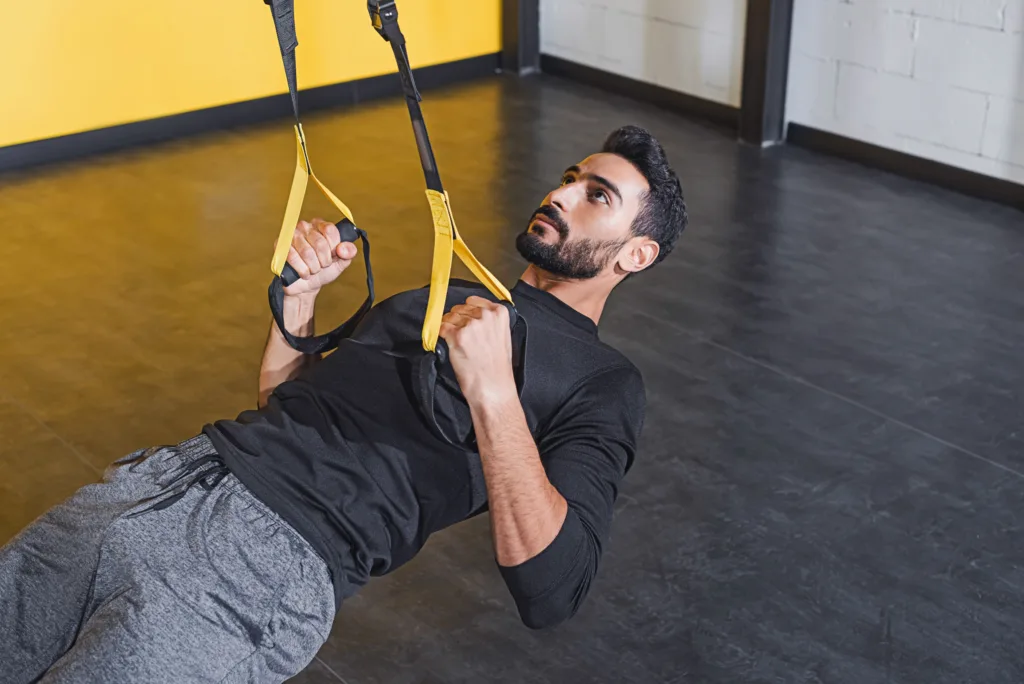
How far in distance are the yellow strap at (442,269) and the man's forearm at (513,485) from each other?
0.41 feet

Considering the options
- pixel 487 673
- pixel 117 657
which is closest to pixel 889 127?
pixel 487 673

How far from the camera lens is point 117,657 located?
1602mm

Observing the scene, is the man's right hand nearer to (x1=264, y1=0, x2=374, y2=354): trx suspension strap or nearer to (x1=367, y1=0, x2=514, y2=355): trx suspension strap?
(x1=264, y1=0, x2=374, y2=354): trx suspension strap

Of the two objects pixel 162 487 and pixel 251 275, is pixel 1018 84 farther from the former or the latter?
pixel 162 487

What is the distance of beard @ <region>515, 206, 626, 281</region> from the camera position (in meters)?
2.09

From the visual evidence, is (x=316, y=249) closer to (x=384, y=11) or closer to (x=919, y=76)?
(x=384, y=11)

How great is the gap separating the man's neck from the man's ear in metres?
0.04

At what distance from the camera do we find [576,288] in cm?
213

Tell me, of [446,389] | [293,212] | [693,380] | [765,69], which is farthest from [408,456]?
[765,69]

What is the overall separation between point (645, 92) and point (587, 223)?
4.26 meters

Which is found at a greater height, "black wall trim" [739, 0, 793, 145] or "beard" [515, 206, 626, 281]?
"beard" [515, 206, 626, 281]

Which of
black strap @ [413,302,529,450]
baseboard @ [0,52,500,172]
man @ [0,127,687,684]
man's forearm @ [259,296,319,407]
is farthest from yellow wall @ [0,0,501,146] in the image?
black strap @ [413,302,529,450]

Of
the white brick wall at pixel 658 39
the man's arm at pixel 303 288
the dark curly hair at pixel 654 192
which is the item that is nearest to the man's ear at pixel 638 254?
the dark curly hair at pixel 654 192

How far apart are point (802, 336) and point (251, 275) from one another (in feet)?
6.15
